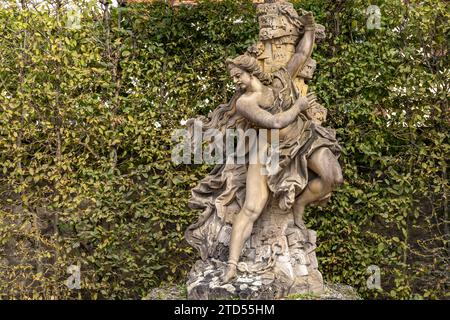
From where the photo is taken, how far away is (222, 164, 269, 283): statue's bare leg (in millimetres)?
6000

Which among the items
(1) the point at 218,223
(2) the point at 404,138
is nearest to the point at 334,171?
(1) the point at 218,223

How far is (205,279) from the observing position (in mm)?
6027

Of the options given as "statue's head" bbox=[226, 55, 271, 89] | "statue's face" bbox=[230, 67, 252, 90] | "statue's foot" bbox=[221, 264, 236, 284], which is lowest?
"statue's foot" bbox=[221, 264, 236, 284]

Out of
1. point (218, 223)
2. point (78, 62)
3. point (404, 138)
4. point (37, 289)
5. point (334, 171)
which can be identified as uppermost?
point (78, 62)

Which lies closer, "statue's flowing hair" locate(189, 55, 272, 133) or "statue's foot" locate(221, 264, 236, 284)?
"statue's foot" locate(221, 264, 236, 284)

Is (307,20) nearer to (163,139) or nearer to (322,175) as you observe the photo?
(322,175)

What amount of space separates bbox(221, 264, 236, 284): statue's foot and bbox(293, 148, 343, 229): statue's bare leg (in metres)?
0.82

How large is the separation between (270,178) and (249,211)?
301mm

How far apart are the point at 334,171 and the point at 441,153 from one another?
5.92 feet

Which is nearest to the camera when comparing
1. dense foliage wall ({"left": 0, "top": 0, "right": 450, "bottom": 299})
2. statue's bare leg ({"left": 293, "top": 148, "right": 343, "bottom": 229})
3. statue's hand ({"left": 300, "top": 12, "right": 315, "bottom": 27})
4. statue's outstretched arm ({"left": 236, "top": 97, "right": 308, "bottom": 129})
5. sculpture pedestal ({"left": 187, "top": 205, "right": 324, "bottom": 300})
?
sculpture pedestal ({"left": 187, "top": 205, "right": 324, "bottom": 300})

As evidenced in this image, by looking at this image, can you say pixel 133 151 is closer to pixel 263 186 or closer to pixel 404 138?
pixel 263 186

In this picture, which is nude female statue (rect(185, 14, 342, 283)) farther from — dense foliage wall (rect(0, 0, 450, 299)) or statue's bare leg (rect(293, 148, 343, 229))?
dense foliage wall (rect(0, 0, 450, 299))

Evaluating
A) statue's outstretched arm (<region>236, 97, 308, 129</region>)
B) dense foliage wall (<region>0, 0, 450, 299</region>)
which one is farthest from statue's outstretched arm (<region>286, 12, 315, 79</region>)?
dense foliage wall (<region>0, 0, 450, 299</region>)

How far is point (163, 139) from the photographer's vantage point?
771cm
